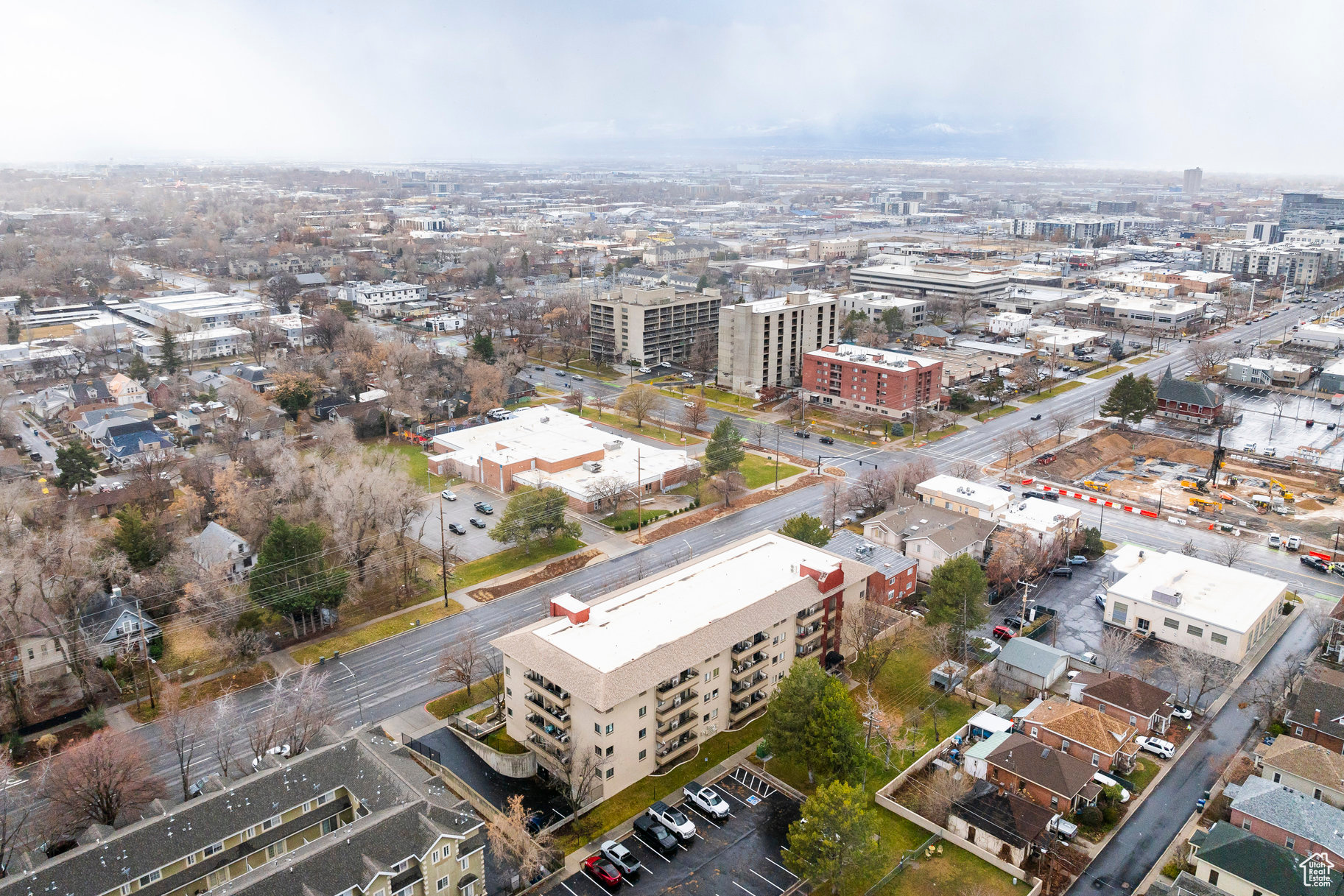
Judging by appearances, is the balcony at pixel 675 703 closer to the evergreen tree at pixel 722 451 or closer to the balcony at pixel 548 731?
the balcony at pixel 548 731

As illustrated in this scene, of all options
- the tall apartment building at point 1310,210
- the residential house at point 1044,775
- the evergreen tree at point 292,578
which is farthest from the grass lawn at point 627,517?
the tall apartment building at point 1310,210

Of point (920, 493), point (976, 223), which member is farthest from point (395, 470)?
point (976, 223)

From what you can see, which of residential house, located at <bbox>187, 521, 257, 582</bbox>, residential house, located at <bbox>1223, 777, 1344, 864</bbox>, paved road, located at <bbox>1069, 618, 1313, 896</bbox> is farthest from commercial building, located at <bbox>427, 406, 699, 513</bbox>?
residential house, located at <bbox>1223, 777, 1344, 864</bbox>

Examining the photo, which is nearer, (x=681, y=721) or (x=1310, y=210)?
(x=681, y=721)

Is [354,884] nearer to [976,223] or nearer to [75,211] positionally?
[976,223]

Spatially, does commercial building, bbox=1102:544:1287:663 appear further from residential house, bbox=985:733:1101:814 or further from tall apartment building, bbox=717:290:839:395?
tall apartment building, bbox=717:290:839:395

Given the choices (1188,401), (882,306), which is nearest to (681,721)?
(1188,401)

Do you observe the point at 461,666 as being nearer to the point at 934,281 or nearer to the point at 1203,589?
the point at 1203,589
